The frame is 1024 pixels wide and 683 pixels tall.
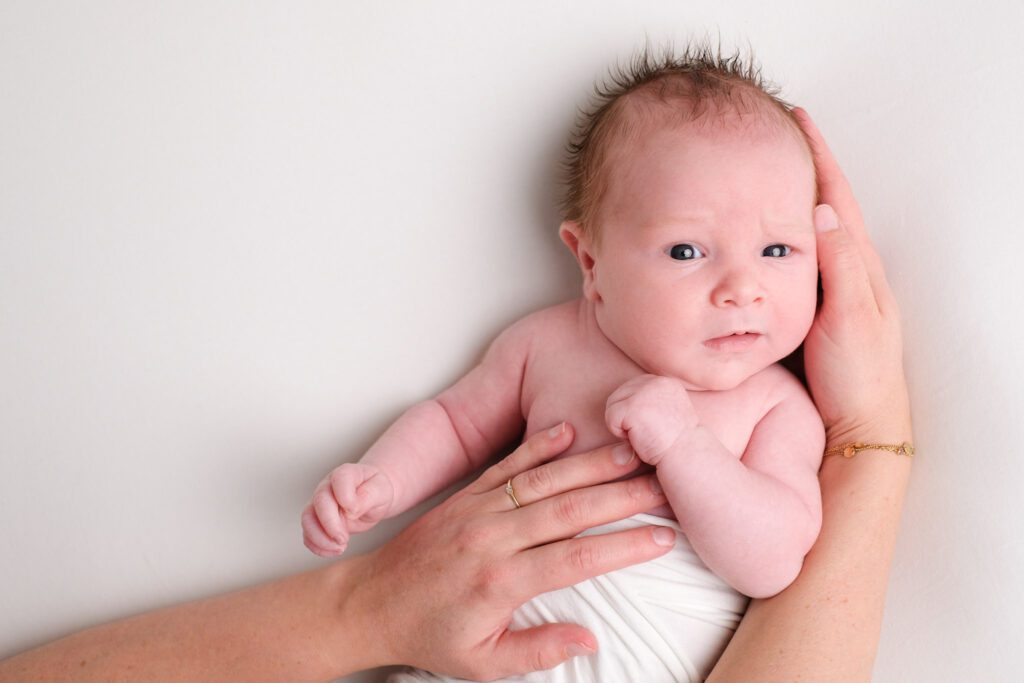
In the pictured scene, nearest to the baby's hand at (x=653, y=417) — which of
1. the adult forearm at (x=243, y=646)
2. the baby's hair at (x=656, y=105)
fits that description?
the baby's hair at (x=656, y=105)

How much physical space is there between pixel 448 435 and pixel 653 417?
1.46 ft

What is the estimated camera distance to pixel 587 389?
156cm

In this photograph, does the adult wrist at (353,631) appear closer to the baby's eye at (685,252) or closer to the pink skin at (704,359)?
the pink skin at (704,359)

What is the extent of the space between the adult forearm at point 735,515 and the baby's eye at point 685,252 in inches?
10.6

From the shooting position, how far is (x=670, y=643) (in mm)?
1423

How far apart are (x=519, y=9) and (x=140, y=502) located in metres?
1.13

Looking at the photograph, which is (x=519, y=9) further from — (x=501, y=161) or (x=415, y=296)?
(x=415, y=296)

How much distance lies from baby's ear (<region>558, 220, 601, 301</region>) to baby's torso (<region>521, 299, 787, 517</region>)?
50mm

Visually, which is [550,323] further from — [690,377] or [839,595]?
[839,595]

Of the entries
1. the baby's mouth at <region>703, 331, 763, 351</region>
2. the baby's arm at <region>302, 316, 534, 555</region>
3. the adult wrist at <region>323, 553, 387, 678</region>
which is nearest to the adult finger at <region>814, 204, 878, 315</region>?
the baby's mouth at <region>703, 331, 763, 351</region>

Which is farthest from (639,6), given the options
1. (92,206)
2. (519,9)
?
(92,206)

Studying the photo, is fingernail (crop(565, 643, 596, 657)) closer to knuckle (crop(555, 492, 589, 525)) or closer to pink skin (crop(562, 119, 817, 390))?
knuckle (crop(555, 492, 589, 525))

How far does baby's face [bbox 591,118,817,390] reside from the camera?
1.42m

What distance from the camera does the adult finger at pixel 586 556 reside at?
1.39 metres
